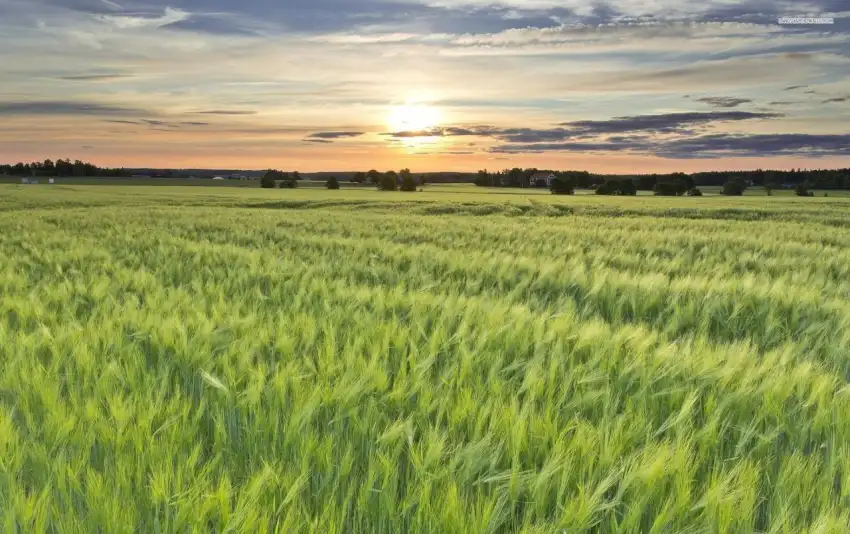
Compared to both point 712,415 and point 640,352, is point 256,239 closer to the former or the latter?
point 640,352

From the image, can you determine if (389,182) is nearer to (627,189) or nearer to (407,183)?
(407,183)

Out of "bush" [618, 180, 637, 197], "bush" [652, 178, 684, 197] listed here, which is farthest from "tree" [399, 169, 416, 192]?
"bush" [652, 178, 684, 197]

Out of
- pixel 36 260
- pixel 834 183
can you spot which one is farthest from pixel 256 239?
pixel 834 183

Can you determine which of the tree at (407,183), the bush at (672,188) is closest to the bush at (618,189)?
the bush at (672,188)

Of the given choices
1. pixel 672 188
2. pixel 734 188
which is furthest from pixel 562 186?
pixel 734 188

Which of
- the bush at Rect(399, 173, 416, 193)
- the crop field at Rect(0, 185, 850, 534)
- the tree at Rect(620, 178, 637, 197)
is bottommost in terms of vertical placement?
the crop field at Rect(0, 185, 850, 534)

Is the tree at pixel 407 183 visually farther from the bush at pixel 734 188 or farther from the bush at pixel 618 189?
the bush at pixel 734 188

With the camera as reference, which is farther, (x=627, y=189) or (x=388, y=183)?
(x=388, y=183)

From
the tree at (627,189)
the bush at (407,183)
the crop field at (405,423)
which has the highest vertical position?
the bush at (407,183)

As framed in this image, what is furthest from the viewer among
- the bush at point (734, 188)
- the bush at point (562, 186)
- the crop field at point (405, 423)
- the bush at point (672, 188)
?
the bush at point (734, 188)

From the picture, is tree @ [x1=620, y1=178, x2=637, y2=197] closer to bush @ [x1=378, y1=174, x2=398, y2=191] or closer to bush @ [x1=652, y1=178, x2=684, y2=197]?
bush @ [x1=652, y1=178, x2=684, y2=197]

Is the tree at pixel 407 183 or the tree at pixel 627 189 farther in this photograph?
the tree at pixel 407 183

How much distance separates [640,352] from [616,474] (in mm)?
1377

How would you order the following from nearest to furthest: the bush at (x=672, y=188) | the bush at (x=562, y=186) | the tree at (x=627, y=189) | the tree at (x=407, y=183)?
the tree at (x=627, y=189) < the bush at (x=562, y=186) < the tree at (x=407, y=183) < the bush at (x=672, y=188)
